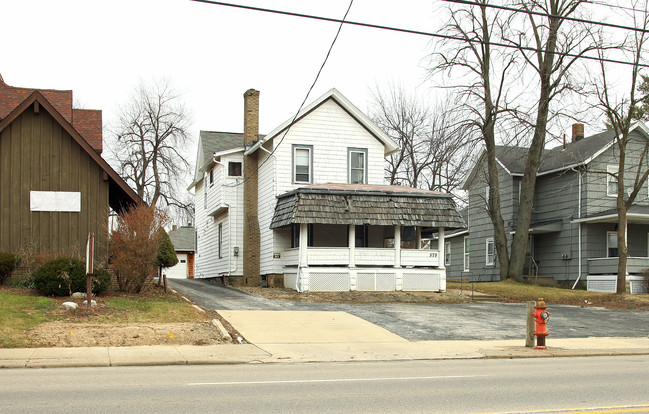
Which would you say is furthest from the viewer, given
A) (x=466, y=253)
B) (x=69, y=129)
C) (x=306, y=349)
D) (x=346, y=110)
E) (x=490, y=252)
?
(x=466, y=253)

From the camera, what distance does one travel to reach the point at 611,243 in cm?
3412

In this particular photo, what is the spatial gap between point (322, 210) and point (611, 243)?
1665 cm

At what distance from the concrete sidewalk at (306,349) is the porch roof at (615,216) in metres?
14.5

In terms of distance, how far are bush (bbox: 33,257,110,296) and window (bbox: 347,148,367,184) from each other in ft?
A: 42.9

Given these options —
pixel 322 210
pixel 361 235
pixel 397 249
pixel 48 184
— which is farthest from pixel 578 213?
pixel 48 184

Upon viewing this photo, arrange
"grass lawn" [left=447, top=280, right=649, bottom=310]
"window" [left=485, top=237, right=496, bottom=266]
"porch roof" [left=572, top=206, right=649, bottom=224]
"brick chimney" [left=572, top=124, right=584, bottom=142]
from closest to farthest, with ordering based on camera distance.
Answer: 1. "grass lawn" [left=447, top=280, right=649, bottom=310]
2. "porch roof" [left=572, top=206, right=649, bottom=224]
3. "window" [left=485, top=237, right=496, bottom=266]
4. "brick chimney" [left=572, top=124, right=584, bottom=142]

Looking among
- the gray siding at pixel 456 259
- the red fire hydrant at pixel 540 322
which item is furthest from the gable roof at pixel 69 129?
the gray siding at pixel 456 259

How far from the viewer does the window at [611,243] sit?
3400 centimetres

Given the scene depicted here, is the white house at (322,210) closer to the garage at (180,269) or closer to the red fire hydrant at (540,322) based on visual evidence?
the red fire hydrant at (540,322)

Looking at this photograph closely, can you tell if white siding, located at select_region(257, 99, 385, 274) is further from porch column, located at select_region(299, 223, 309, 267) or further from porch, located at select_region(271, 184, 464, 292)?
porch column, located at select_region(299, 223, 309, 267)

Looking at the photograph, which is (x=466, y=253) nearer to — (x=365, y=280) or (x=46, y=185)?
(x=365, y=280)

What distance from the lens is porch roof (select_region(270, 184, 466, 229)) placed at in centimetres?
2569

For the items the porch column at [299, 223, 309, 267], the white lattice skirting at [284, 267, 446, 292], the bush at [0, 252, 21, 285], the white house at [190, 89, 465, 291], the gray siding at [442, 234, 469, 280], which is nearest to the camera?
the bush at [0, 252, 21, 285]

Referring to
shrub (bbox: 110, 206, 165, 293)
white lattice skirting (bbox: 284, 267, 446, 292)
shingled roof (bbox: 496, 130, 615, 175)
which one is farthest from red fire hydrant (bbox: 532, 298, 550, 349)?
shingled roof (bbox: 496, 130, 615, 175)
